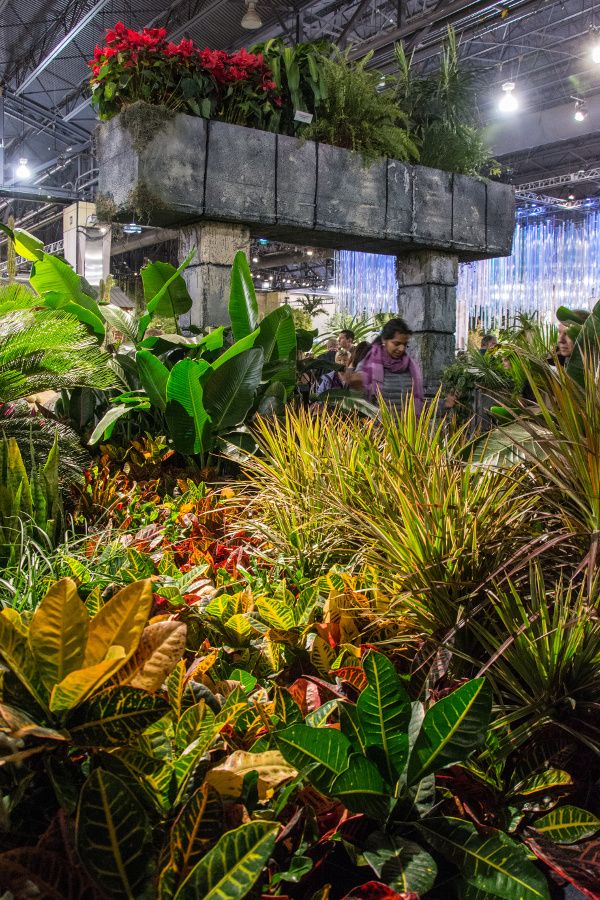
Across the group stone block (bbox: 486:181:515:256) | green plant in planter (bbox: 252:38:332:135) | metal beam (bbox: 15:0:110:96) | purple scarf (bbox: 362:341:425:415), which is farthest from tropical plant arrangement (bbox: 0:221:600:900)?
metal beam (bbox: 15:0:110:96)

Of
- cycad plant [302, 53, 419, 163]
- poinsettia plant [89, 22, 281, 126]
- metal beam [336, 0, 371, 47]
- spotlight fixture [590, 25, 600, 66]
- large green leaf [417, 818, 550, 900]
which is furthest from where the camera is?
metal beam [336, 0, 371, 47]

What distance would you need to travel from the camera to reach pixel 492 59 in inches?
421

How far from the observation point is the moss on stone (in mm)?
3182

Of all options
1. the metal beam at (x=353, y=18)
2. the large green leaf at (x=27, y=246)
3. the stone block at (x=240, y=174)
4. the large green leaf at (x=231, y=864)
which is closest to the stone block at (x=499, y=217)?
the stone block at (x=240, y=174)

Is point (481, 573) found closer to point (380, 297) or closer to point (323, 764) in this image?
point (323, 764)

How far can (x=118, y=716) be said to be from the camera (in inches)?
28.8

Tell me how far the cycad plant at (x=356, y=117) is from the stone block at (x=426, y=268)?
561 mm

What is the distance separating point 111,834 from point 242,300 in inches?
104

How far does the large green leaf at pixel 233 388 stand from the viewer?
273 centimetres

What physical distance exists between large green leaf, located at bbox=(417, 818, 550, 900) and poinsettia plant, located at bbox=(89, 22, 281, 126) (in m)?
3.18

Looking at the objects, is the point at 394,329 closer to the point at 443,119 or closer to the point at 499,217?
the point at 499,217

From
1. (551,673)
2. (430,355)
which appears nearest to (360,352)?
(430,355)

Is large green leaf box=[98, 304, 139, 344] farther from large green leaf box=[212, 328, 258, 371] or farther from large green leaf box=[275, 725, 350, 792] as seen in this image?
large green leaf box=[275, 725, 350, 792]

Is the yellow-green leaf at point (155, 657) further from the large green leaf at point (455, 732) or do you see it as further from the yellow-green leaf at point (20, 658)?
the large green leaf at point (455, 732)
